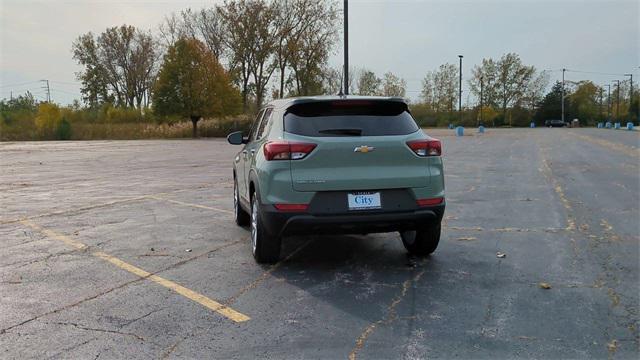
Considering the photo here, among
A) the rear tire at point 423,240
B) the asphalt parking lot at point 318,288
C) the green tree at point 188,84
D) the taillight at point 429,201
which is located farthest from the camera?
the green tree at point 188,84

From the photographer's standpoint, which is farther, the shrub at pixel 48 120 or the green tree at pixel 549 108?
the green tree at pixel 549 108

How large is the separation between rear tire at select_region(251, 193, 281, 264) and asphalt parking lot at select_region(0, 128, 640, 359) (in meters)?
0.13

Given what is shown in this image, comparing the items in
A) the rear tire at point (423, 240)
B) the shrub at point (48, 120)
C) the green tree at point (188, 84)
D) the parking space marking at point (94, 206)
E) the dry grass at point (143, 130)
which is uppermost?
the green tree at point (188, 84)

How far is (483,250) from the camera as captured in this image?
6359mm

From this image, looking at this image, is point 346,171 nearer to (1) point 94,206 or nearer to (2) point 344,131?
(2) point 344,131

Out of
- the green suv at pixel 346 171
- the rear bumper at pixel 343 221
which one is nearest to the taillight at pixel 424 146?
the green suv at pixel 346 171

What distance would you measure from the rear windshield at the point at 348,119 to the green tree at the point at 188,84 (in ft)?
148

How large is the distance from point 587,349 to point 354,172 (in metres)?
2.40

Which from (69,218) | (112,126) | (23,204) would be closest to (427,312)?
(69,218)

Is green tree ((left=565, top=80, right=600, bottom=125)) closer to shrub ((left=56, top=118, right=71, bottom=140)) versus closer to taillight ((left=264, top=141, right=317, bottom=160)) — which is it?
shrub ((left=56, top=118, right=71, bottom=140))

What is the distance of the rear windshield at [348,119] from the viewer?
5.33 meters

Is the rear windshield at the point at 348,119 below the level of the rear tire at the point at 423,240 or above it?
above

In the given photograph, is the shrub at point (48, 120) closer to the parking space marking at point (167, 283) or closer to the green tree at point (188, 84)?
the green tree at point (188, 84)

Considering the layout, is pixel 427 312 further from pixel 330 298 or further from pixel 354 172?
pixel 354 172
